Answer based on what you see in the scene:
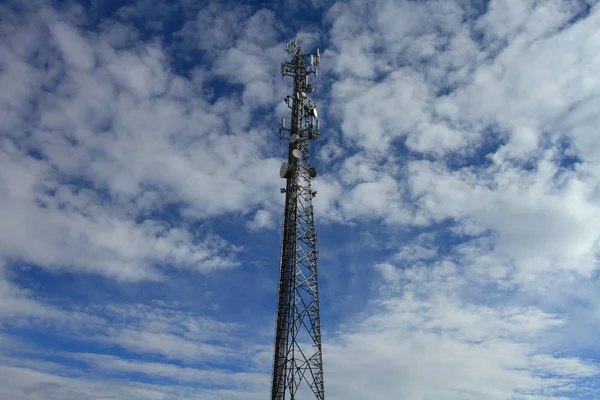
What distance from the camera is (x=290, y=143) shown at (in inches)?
2143

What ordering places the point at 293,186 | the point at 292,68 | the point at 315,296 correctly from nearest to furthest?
the point at 315,296, the point at 293,186, the point at 292,68

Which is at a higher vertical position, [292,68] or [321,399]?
[292,68]

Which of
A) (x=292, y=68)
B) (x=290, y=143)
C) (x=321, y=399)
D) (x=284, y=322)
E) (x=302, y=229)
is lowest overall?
(x=321, y=399)

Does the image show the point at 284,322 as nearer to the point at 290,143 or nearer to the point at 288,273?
the point at 288,273

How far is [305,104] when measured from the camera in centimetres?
5556

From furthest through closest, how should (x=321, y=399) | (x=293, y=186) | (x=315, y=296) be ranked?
(x=293, y=186) → (x=315, y=296) → (x=321, y=399)

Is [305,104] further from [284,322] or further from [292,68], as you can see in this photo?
[284,322]

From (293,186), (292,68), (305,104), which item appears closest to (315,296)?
(293,186)

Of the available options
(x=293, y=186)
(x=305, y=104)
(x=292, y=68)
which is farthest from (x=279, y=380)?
(x=292, y=68)

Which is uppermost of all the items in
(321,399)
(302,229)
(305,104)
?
(305,104)

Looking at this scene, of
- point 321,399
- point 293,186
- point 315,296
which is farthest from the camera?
point 293,186

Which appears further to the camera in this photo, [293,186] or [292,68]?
[292,68]

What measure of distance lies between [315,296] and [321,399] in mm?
8990

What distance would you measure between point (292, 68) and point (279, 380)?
104 ft
